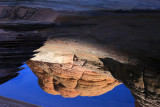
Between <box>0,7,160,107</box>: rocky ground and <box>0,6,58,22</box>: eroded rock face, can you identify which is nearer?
<box>0,7,160,107</box>: rocky ground

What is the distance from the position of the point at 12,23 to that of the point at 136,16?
998 millimetres

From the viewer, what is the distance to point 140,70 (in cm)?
128

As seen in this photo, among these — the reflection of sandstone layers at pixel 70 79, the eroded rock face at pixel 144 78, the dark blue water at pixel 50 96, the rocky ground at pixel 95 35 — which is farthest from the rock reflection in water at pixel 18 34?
the dark blue water at pixel 50 96

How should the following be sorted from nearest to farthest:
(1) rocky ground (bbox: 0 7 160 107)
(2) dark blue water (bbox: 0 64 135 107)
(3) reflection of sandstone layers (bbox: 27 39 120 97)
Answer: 1. (1) rocky ground (bbox: 0 7 160 107)
2. (3) reflection of sandstone layers (bbox: 27 39 120 97)
3. (2) dark blue water (bbox: 0 64 135 107)

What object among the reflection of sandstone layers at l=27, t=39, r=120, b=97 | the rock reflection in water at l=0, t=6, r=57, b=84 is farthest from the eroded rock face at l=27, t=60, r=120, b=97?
the rock reflection in water at l=0, t=6, r=57, b=84

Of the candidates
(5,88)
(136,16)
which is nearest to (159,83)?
(136,16)

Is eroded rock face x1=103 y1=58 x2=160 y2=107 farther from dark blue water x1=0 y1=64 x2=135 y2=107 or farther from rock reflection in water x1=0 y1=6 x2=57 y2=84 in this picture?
dark blue water x1=0 y1=64 x2=135 y2=107

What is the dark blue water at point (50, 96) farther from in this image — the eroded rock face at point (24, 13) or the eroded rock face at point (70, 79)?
the eroded rock face at point (24, 13)

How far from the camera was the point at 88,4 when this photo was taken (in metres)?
1.42

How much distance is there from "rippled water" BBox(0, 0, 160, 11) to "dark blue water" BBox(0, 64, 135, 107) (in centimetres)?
416

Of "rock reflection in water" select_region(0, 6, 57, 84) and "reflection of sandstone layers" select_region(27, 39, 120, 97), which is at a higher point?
"rock reflection in water" select_region(0, 6, 57, 84)

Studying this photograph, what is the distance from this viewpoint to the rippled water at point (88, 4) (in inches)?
52.9

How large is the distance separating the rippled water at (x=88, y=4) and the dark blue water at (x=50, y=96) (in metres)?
4.16

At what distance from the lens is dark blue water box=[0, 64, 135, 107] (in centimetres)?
532
